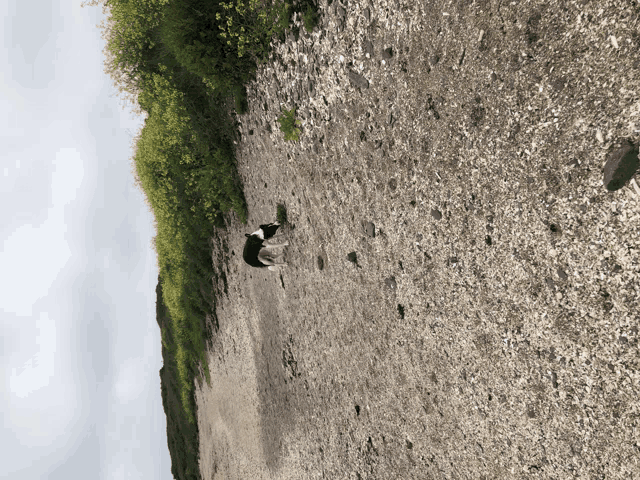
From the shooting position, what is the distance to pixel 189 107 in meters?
8.60

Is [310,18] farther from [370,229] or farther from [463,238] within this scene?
[463,238]

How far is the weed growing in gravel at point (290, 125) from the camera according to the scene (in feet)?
18.9

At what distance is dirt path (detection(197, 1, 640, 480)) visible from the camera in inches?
102

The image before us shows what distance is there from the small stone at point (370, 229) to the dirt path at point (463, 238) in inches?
2.1

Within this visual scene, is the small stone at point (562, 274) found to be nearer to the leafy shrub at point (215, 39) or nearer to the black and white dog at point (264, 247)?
the black and white dog at point (264, 247)

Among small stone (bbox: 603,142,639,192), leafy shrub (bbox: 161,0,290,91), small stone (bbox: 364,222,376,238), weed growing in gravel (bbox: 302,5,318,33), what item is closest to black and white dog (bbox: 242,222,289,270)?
small stone (bbox: 364,222,376,238)

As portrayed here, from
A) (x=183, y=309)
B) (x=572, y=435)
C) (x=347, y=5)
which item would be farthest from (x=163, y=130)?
(x=572, y=435)

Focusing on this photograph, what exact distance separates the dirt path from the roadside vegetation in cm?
85

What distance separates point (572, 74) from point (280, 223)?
452cm

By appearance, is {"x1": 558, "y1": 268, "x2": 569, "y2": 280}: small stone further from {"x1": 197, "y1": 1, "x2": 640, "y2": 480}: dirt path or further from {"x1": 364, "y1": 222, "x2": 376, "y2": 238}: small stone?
{"x1": 364, "y1": 222, "x2": 376, "y2": 238}: small stone

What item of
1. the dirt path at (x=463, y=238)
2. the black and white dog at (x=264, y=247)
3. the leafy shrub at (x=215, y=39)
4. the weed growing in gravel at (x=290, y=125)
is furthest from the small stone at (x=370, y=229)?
the leafy shrub at (x=215, y=39)

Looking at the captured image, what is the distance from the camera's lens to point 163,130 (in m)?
9.48

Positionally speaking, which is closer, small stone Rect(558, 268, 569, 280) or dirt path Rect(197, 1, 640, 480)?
dirt path Rect(197, 1, 640, 480)

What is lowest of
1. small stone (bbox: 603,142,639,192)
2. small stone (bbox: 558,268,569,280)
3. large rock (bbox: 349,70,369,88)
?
small stone (bbox: 558,268,569,280)
